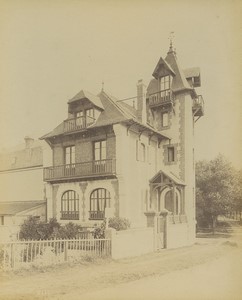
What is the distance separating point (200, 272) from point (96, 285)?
3.05m

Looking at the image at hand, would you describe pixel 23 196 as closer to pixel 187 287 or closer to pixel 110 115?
pixel 110 115

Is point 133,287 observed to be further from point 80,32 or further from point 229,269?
point 80,32

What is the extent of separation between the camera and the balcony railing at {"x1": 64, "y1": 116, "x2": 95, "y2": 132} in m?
17.1

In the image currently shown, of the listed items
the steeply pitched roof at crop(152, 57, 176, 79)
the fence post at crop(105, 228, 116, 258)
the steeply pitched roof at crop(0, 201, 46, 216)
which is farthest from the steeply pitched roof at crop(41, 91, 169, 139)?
the fence post at crop(105, 228, 116, 258)

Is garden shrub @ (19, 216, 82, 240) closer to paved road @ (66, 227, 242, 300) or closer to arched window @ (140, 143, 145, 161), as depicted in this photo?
arched window @ (140, 143, 145, 161)

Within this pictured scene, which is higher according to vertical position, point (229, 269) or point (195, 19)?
point (195, 19)

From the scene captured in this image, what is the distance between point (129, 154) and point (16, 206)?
5.23 metres

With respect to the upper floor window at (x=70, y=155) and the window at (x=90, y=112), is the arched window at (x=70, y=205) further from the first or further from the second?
the window at (x=90, y=112)

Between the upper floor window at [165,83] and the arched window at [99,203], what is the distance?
622 centimetres

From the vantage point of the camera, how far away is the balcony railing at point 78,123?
17078mm

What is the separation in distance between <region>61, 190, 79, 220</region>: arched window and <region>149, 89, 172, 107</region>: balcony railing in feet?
19.7

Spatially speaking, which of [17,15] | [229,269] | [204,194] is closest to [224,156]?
[229,269]

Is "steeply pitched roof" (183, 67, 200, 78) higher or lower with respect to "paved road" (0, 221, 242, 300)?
higher

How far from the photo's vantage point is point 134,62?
1100 cm
